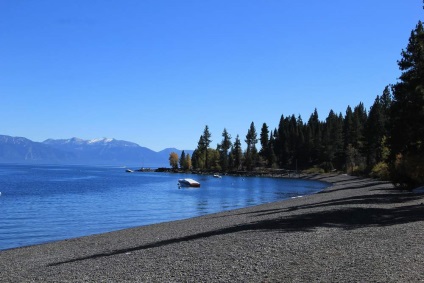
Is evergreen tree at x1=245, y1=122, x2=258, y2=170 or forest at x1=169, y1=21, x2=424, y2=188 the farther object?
evergreen tree at x1=245, y1=122, x2=258, y2=170

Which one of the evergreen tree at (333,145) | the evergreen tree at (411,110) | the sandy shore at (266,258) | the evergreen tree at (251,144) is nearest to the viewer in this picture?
the sandy shore at (266,258)

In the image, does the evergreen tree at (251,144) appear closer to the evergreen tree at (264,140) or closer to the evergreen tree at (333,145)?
the evergreen tree at (264,140)

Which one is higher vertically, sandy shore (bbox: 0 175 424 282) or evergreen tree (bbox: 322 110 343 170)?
evergreen tree (bbox: 322 110 343 170)

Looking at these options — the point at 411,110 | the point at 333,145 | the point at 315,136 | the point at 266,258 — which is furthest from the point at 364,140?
the point at 266,258

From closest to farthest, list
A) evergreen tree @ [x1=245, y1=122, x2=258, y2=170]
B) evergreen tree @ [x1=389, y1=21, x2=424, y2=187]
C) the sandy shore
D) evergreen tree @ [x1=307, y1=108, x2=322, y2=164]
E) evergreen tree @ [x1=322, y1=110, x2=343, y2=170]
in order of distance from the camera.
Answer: the sandy shore → evergreen tree @ [x1=389, y1=21, x2=424, y2=187] → evergreen tree @ [x1=322, y1=110, x2=343, y2=170] → evergreen tree @ [x1=307, y1=108, x2=322, y2=164] → evergreen tree @ [x1=245, y1=122, x2=258, y2=170]

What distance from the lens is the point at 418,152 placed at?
36250mm

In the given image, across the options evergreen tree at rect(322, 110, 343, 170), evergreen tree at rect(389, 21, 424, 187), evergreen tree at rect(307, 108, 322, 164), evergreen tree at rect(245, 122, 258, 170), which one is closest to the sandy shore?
evergreen tree at rect(389, 21, 424, 187)

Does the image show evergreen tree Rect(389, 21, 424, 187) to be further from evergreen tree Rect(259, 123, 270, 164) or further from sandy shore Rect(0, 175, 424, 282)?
evergreen tree Rect(259, 123, 270, 164)

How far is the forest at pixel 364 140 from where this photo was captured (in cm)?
3569

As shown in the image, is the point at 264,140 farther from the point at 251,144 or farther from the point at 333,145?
the point at 333,145

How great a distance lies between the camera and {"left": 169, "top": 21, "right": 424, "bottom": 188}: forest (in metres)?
35.7

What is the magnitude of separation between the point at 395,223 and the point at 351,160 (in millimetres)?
119212

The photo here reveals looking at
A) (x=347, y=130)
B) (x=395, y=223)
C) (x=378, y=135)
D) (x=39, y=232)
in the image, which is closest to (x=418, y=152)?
(x=395, y=223)

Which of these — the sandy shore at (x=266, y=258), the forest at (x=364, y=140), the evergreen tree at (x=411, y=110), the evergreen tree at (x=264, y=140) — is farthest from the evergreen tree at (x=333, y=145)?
the sandy shore at (x=266, y=258)
